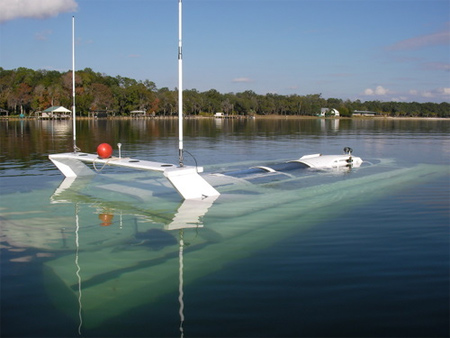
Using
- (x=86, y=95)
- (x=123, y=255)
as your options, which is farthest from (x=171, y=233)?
(x=86, y=95)

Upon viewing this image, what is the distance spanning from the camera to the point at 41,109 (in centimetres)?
12131

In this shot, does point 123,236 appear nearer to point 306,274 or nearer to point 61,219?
point 61,219

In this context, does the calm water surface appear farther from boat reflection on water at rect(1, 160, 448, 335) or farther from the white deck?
the white deck

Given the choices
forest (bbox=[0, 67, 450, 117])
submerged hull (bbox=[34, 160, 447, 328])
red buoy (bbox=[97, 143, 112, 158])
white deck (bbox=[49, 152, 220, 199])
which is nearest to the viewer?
submerged hull (bbox=[34, 160, 447, 328])

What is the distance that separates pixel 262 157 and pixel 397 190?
1116 cm

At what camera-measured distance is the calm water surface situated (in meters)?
4.82

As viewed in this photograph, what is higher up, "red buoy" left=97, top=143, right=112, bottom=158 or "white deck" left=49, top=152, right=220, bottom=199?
"red buoy" left=97, top=143, right=112, bottom=158

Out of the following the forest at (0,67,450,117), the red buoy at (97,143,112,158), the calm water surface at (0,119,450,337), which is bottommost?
the calm water surface at (0,119,450,337)

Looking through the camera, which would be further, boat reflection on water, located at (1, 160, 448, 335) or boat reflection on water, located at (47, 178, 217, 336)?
boat reflection on water, located at (1, 160, 448, 335)

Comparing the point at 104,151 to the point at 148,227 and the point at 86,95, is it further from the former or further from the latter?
the point at 86,95

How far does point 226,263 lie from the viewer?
21.7 ft

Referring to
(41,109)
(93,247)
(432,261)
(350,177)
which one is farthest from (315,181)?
(41,109)

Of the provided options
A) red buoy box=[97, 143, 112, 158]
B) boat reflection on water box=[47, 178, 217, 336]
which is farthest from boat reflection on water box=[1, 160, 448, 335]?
red buoy box=[97, 143, 112, 158]

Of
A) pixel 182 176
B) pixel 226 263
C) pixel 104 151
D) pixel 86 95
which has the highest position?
pixel 86 95
